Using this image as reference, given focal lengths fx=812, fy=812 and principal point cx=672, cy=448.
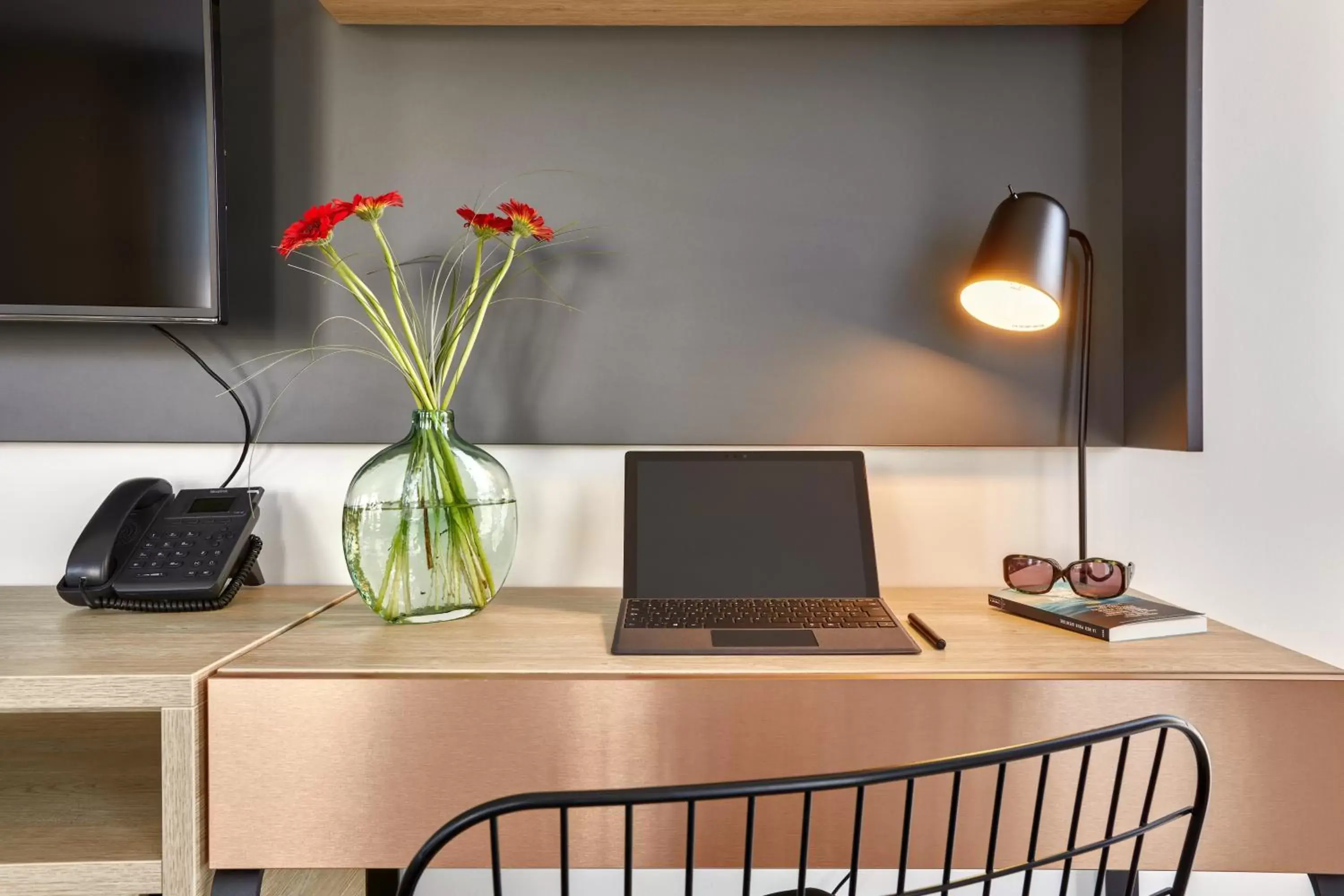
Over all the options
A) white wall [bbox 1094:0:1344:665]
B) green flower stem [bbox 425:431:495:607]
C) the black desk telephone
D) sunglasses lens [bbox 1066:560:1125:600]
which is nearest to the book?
sunglasses lens [bbox 1066:560:1125:600]

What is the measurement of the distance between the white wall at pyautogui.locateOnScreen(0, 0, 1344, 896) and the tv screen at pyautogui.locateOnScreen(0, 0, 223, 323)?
275 mm

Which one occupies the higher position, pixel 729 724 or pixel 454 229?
pixel 454 229

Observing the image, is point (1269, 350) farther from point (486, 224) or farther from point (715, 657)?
point (486, 224)

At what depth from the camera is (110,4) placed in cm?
128

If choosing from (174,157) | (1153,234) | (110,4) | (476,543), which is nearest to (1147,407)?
(1153,234)

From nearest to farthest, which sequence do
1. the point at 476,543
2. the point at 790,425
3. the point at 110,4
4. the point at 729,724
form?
the point at 729,724 < the point at 476,543 < the point at 110,4 < the point at 790,425

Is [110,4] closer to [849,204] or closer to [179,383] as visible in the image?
[179,383]

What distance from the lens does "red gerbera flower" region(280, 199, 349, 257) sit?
1.07 meters

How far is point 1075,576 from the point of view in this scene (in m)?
1.17

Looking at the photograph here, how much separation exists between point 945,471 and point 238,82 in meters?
1.39

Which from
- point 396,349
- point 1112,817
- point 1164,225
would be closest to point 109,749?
point 396,349

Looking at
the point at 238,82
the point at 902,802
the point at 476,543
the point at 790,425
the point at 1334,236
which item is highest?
the point at 238,82

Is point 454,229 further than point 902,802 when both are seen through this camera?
Yes

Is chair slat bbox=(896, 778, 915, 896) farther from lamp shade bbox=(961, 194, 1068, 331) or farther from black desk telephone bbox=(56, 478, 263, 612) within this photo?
black desk telephone bbox=(56, 478, 263, 612)
